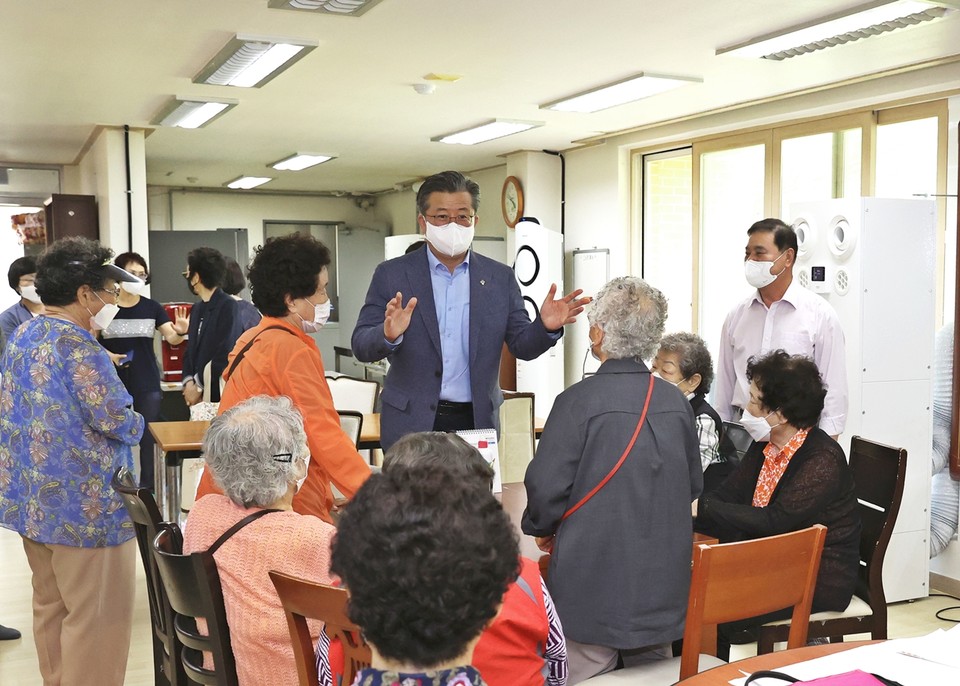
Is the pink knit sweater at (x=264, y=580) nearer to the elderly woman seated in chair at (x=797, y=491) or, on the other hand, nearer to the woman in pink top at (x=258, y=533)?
the woman in pink top at (x=258, y=533)

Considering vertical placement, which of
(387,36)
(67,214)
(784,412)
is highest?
(387,36)

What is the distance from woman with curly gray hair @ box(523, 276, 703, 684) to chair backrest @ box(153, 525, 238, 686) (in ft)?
2.63

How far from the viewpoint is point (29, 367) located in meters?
2.73

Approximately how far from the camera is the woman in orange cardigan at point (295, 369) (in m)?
2.51

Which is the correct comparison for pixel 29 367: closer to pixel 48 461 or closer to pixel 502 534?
pixel 48 461

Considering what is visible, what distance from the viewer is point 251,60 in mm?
5031

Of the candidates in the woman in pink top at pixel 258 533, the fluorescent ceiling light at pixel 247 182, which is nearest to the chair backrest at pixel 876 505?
the woman in pink top at pixel 258 533

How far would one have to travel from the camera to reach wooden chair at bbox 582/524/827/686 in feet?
6.37

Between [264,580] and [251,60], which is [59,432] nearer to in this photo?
[264,580]

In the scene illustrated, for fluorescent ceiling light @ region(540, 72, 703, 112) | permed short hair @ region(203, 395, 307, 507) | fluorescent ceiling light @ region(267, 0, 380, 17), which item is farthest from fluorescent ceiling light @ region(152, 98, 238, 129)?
permed short hair @ region(203, 395, 307, 507)

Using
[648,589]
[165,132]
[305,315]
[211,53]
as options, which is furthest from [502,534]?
[165,132]

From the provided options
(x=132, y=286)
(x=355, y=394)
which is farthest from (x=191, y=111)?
(x=355, y=394)

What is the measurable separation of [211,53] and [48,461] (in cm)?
299

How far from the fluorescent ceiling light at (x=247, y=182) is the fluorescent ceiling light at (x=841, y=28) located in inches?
303
